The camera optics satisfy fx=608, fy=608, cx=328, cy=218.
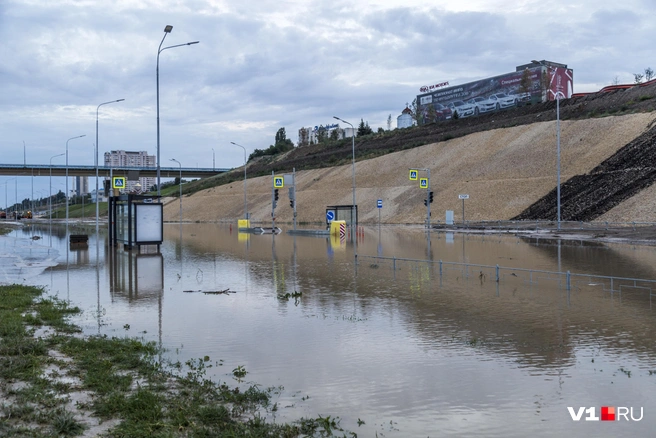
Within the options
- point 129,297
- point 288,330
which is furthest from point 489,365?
point 129,297

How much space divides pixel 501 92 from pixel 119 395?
108 m

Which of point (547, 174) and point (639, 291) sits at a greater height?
point (547, 174)

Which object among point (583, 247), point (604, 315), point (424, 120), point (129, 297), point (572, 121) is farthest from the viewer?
point (424, 120)

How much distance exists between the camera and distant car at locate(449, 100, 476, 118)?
4473 inches

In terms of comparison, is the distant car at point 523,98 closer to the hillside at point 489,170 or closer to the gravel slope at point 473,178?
the hillside at point 489,170

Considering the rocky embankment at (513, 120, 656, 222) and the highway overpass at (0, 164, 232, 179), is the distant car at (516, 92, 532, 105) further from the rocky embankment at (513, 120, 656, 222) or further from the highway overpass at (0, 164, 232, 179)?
the highway overpass at (0, 164, 232, 179)

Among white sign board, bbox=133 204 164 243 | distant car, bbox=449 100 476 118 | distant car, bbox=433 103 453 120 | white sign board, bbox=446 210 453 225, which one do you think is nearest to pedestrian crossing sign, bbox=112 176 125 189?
white sign board, bbox=133 204 164 243

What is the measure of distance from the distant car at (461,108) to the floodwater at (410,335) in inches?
3738

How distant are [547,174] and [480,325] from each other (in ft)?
183

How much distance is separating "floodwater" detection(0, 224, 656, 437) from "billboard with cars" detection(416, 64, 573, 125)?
8448cm

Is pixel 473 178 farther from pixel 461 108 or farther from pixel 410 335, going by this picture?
pixel 410 335

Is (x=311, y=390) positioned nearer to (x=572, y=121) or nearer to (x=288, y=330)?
(x=288, y=330)

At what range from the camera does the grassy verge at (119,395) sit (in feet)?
19.8

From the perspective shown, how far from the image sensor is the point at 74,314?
1277 cm
